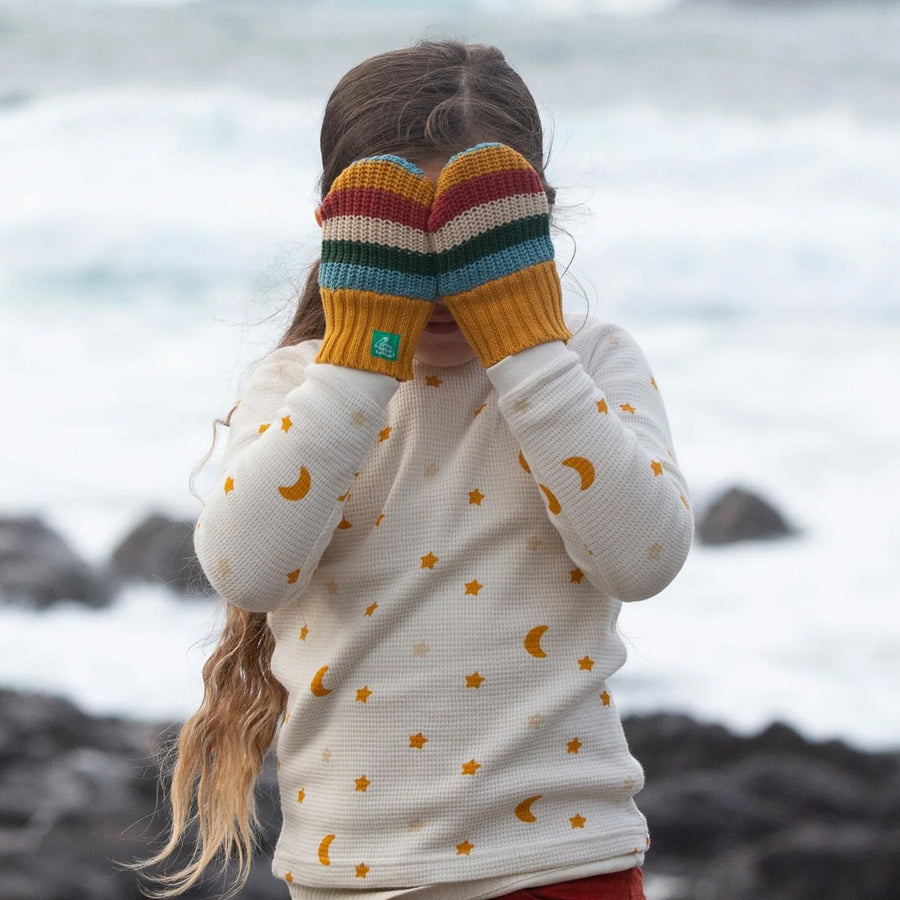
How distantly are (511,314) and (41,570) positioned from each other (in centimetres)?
223

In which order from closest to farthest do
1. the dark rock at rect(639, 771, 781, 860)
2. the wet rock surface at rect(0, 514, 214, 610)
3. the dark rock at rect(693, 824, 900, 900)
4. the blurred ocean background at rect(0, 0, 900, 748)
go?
1. the dark rock at rect(693, 824, 900, 900)
2. the dark rock at rect(639, 771, 781, 860)
3. the wet rock surface at rect(0, 514, 214, 610)
4. the blurred ocean background at rect(0, 0, 900, 748)

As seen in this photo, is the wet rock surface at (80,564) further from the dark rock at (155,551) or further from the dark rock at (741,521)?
the dark rock at (741,521)

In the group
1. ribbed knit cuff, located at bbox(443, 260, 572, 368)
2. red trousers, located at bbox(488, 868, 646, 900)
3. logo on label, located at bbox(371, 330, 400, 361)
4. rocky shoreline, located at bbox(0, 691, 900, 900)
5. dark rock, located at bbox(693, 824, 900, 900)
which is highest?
ribbed knit cuff, located at bbox(443, 260, 572, 368)

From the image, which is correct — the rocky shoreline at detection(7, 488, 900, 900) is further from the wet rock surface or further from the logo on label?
the logo on label

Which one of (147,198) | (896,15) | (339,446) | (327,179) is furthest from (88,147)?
(339,446)

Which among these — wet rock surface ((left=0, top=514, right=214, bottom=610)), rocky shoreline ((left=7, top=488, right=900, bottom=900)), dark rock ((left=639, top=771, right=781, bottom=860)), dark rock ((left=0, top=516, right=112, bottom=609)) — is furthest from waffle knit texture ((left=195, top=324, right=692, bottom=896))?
dark rock ((left=0, top=516, right=112, bottom=609))

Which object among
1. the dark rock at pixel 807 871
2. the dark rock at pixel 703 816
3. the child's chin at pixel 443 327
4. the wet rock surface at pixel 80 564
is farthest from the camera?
the wet rock surface at pixel 80 564

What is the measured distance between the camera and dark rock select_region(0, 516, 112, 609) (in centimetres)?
289

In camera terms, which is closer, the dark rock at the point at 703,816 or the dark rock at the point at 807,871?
the dark rock at the point at 807,871

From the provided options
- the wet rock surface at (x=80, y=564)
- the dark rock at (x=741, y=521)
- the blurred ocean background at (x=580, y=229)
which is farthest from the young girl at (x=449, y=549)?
the blurred ocean background at (x=580, y=229)

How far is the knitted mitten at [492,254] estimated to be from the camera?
94 centimetres

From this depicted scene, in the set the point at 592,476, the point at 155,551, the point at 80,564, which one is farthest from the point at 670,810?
the point at 592,476

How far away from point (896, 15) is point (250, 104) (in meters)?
1.69

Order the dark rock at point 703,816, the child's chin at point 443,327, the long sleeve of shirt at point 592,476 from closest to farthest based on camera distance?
the long sleeve of shirt at point 592,476 < the child's chin at point 443,327 < the dark rock at point 703,816
